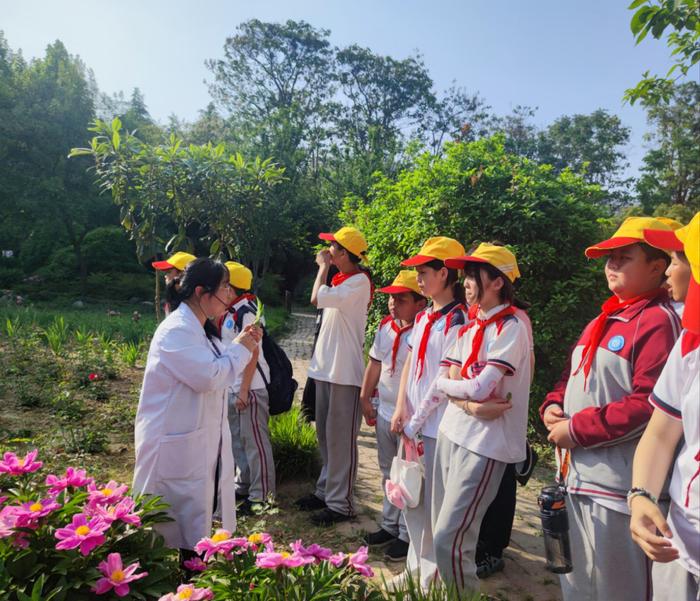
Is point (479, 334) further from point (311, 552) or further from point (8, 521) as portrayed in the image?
point (8, 521)

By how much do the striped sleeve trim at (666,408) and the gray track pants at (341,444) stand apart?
255cm

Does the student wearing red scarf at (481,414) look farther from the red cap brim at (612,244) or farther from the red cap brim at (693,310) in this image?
the red cap brim at (693,310)

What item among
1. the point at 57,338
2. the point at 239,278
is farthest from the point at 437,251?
the point at 57,338

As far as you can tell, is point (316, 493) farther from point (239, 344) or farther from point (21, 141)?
point (21, 141)

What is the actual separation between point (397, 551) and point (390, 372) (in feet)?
3.65

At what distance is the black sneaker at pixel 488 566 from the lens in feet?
10.6

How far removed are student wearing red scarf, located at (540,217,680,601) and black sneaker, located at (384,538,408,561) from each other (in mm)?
1451

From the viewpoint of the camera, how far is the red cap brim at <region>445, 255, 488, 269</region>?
8.64 feet

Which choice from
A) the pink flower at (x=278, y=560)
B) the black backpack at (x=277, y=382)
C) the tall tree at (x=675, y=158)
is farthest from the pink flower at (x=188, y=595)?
the tall tree at (x=675, y=158)

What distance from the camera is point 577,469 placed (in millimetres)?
2080

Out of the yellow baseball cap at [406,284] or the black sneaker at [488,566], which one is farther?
the yellow baseball cap at [406,284]

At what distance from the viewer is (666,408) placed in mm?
1503

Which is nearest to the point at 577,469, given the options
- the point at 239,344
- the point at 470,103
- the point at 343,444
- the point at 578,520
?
the point at 578,520

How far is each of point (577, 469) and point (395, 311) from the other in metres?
1.83
